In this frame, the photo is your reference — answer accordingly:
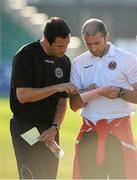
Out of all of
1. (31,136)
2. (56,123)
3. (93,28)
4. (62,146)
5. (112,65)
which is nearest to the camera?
(93,28)

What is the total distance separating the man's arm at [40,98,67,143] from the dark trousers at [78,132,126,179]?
24 cm

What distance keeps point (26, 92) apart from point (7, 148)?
4.61m

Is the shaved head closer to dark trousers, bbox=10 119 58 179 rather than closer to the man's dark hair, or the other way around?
the man's dark hair

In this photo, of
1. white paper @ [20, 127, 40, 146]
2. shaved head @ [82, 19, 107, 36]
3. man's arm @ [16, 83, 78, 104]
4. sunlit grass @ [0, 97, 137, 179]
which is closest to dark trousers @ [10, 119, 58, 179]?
white paper @ [20, 127, 40, 146]

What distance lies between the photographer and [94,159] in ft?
19.7

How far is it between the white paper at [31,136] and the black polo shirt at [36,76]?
0.09 metres

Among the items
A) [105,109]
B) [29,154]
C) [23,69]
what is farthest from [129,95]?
[29,154]

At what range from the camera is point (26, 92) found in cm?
590

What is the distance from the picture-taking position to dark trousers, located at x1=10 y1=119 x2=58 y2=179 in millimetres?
6109

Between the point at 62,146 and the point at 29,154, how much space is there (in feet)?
14.5

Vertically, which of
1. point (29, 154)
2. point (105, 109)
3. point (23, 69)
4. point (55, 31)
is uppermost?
point (55, 31)

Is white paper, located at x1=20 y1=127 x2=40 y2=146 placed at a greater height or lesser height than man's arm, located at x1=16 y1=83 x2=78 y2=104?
lesser

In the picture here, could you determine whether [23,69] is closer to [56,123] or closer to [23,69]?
[23,69]

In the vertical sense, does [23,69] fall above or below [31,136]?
above
